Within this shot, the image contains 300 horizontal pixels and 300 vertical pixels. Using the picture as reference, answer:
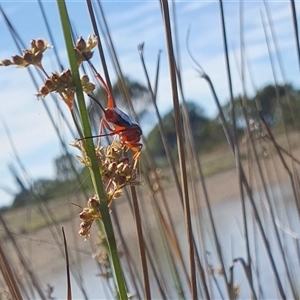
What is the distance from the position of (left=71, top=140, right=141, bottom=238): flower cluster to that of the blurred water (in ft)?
3.88

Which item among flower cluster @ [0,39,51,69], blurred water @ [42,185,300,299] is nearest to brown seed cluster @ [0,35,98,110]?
flower cluster @ [0,39,51,69]

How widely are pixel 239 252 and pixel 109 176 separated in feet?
9.77

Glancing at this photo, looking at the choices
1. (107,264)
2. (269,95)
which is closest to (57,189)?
(107,264)

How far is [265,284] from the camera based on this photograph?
271 centimetres

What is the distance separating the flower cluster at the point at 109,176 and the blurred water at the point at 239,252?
1.18 m

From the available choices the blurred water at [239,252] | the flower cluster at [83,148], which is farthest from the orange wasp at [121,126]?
Result: the blurred water at [239,252]

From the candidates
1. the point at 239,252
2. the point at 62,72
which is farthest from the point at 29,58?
the point at 239,252

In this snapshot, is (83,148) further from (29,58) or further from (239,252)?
(239,252)

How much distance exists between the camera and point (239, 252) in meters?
3.45

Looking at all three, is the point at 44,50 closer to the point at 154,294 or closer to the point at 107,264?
the point at 107,264

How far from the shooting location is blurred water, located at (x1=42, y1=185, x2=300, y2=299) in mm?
2141

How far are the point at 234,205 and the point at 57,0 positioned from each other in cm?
570

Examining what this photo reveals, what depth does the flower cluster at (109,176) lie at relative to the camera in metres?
0.54

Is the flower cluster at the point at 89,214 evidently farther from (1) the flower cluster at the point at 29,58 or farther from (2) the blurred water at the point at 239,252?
(2) the blurred water at the point at 239,252
